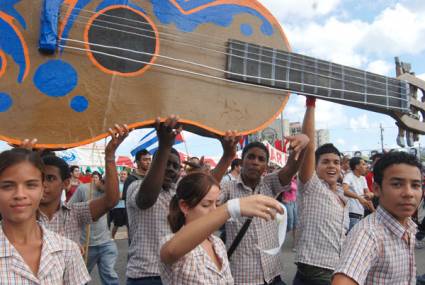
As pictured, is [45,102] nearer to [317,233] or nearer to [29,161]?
[29,161]

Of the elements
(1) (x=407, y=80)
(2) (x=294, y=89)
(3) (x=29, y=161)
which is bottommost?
(3) (x=29, y=161)

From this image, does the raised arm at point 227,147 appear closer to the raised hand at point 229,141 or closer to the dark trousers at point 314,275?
the raised hand at point 229,141

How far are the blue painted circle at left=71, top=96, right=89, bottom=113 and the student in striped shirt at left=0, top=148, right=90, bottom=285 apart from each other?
2.07 feet

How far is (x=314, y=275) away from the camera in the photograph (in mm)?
2686

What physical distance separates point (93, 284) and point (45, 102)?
3.45 m

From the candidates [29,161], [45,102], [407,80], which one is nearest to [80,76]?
[45,102]

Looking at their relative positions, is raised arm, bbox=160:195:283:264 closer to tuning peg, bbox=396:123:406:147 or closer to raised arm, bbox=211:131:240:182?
raised arm, bbox=211:131:240:182

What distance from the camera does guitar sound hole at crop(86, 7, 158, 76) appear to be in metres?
2.39

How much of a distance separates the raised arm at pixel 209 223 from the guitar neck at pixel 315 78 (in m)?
1.33

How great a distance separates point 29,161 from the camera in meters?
1.63

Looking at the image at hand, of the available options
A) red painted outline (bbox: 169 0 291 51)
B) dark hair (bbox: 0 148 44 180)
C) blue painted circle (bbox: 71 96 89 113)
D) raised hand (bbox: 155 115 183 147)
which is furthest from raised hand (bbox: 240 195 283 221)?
red painted outline (bbox: 169 0 291 51)

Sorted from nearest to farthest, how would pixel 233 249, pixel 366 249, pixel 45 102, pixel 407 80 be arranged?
pixel 366 249 → pixel 45 102 → pixel 233 249 → pixel 407 80

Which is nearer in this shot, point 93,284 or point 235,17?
point 235,17

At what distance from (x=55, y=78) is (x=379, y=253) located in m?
1.74
